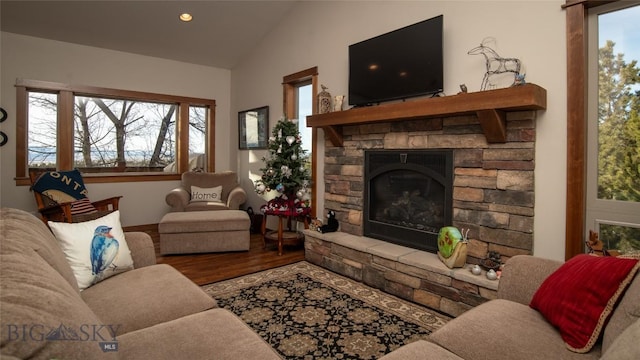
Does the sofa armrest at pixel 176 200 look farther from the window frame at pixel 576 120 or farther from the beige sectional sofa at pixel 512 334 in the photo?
the window frame at pixel 576 120

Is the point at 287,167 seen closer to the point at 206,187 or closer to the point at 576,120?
the point at 206,187

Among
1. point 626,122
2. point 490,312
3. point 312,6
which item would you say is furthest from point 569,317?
point 312,6

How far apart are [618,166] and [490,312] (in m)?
1.46

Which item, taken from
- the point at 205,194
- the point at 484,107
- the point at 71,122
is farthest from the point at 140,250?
the point at 71,122

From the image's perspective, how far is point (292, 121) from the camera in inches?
170

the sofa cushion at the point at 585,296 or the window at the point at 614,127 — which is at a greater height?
the window at the point at 614,127

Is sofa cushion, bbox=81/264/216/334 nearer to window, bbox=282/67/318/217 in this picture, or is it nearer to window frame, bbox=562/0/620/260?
window frame, bbox=562/0/620/260

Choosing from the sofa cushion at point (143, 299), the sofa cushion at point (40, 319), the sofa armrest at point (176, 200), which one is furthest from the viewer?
the sofa armrest at point (176, 200)

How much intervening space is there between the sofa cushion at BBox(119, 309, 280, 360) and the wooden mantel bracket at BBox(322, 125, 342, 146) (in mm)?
2521

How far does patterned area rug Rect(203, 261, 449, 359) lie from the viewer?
2.06 metres

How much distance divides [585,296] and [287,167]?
3132mm

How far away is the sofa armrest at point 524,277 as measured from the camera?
5.46 ft

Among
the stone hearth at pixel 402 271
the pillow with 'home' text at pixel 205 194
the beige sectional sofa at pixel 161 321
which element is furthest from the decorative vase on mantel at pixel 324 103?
the beige sectional sofa at pixel 161 321

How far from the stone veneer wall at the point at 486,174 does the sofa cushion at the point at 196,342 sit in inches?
77.1
